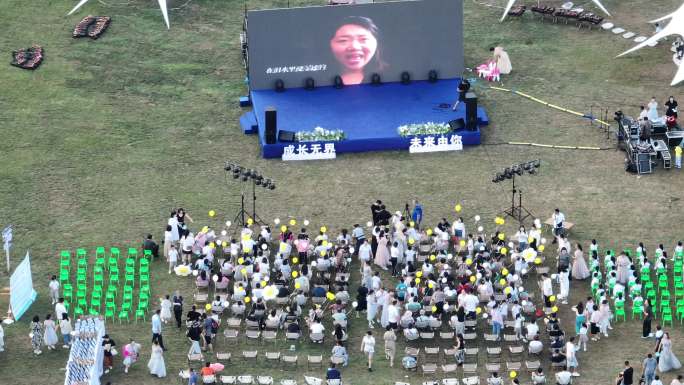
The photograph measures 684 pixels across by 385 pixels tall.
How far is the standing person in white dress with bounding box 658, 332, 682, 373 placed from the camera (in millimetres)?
49406

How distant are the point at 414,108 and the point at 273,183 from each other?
7839 mm

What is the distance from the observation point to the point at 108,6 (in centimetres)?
7344

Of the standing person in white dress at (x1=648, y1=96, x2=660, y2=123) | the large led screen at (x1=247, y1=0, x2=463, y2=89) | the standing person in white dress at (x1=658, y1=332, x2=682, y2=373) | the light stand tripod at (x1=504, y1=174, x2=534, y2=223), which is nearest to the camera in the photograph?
the standing person in white dress at (x1=658, y1=332, x2=682, y2=373)

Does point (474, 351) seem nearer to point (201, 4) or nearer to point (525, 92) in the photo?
point (525, 92)

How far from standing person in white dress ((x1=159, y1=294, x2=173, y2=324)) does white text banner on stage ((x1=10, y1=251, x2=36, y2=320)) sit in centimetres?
454

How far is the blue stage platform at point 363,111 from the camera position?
204 ft

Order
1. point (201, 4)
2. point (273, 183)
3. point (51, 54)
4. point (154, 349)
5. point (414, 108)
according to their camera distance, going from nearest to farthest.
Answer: point (154, 349)
point (273, 183)
point (414, 108)
point (51, 54)
point (201, 4)

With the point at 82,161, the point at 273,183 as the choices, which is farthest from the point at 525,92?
the point at 82,161

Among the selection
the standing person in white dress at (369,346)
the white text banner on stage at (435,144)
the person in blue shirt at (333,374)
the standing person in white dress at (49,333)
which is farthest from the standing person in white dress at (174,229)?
the white text banner on stage at (435,144)

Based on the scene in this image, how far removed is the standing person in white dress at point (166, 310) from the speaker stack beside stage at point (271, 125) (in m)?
11.2

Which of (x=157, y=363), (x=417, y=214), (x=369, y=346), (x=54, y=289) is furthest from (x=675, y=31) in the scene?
(x=54, y=289)

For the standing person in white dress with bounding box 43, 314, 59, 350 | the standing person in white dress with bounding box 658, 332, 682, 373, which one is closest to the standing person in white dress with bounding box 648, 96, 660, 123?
the standing person in white dress with bounding box 658, 332, 682, 373

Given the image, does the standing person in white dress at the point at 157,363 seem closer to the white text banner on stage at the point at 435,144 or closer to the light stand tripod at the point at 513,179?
the light stand tripod at the point at 513,179

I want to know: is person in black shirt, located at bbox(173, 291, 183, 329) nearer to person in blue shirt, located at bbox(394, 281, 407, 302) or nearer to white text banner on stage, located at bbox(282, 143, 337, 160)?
person in blue shirt, located at bbox(394, 281, 407, 302)
